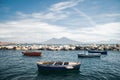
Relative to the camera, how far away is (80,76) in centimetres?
3275

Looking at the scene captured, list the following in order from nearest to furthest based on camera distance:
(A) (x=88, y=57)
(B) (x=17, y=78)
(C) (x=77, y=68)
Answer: (B) (x=17, y=78), (C) (x=77, y=68), (A) (x=88, y=57)

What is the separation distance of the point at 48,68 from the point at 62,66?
10.3 ft

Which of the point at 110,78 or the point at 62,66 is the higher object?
the point at 62,66

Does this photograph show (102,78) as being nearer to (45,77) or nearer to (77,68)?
(77,68)

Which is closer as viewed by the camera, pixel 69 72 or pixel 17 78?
pixel 17 78

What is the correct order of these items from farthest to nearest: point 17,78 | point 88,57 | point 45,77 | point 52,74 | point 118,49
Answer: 1. point 118,49
2. point 88,57
3. point 52,74
4. point 45,77
5. point 17,78

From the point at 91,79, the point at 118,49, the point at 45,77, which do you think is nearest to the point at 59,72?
the point at 45,77

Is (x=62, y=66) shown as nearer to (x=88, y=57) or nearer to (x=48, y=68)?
(x=48, y=68)

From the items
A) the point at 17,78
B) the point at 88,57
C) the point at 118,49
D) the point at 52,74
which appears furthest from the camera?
the point at 118,49

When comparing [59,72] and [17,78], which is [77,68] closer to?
[59,72]

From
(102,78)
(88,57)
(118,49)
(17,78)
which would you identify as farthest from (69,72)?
(118,49)

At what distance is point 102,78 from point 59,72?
30.9 feet

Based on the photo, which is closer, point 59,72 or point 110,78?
point 110,78

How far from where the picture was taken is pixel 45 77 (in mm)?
31562
